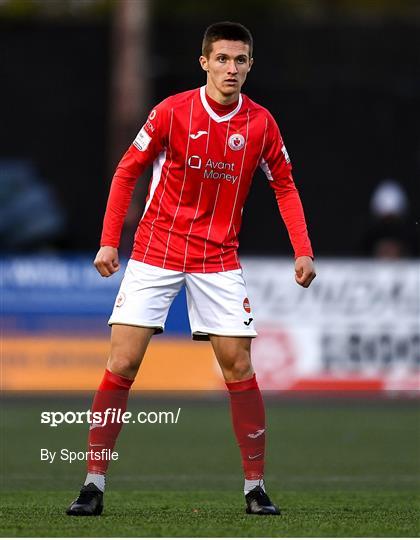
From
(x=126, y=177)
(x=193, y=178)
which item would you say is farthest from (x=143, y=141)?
(x=193, y=178)

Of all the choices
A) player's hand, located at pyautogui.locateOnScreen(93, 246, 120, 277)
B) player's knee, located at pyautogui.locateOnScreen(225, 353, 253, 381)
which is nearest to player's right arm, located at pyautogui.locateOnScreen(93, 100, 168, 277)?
player's hand, located at pyautogui.locateOnScreen(93, 246, 120, 277)

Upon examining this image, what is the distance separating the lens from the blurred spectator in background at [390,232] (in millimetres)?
17125

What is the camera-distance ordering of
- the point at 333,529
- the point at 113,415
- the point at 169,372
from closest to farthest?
the point at 333,529 < the point at 113,415 < the point at 169,372

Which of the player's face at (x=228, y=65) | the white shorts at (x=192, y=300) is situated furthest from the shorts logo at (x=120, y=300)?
the player's face at (x=228, y=65)

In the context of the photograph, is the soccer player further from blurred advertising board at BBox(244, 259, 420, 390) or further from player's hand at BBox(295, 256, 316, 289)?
blurred advertising board at BBox(244, 259, 420, 390)

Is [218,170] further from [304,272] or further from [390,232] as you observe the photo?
[390,232]

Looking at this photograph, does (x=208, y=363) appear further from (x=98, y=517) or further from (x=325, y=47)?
(x=98, y=517)

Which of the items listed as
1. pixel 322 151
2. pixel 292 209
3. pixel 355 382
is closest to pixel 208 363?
pixel 355 382

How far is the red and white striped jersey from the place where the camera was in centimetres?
716

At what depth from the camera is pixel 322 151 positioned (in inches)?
836

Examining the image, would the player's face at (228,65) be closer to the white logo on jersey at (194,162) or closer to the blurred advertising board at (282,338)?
the white logo on jersey at (194,162)

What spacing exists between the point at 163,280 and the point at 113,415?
687 mm

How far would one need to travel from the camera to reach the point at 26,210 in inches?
850

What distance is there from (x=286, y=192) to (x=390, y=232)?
10.2 metres
